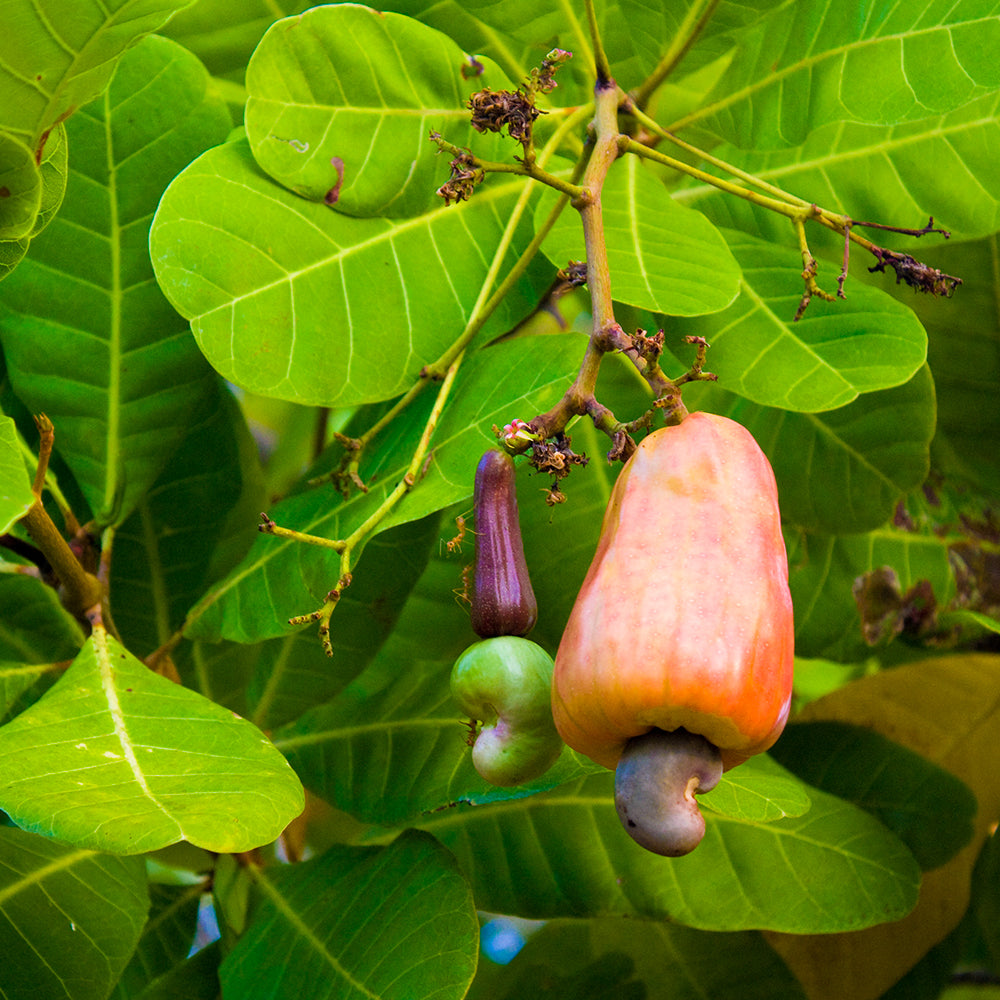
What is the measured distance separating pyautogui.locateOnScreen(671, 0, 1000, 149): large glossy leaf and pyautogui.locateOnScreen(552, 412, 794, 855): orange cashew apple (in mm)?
487

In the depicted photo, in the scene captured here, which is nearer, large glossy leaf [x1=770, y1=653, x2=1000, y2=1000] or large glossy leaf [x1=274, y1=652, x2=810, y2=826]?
large glossy leaf [x1=274, y1=652, x2=810, y2=826]

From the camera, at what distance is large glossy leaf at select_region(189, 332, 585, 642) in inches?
36.3

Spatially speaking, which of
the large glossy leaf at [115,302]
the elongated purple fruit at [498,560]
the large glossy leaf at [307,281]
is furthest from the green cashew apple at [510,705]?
the large glossy leaf at [115,302]

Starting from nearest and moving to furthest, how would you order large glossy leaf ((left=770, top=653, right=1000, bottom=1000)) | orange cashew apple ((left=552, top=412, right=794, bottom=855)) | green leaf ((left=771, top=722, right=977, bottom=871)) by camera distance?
orange cashew apple ((left=552, top=412, right=794, bottom=855)), green leaf ((left=771, top=722, right=977, bottom=871)), large glossy leaf ((left=770, top=653, right=1000, bottom=1000))

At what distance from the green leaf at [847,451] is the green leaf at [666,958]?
0.53 meters

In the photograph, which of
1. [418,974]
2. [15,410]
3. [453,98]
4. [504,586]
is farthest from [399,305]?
[418,974]

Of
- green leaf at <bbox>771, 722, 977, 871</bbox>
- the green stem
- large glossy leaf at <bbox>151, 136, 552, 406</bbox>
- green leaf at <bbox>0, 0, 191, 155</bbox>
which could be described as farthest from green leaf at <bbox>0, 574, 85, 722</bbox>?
green leaf at <bbox>771, 722, 977, 871</bbox>

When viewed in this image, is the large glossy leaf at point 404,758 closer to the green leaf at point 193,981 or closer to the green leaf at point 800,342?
the green leaf at point 193,981

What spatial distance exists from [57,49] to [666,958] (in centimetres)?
118

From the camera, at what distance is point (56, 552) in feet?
3.40

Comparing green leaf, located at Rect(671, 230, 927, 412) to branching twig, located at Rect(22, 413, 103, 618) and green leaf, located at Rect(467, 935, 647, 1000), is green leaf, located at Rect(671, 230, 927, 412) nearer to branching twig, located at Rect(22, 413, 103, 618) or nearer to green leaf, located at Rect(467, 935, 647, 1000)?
branching twig, located at Rect(22, 413, 103, 618)

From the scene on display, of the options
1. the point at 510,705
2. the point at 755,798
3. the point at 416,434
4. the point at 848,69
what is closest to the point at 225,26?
the point at 416,434

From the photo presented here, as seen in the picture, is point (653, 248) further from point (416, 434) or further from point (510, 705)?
point (510, 705)

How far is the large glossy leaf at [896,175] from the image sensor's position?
44.6 inches
